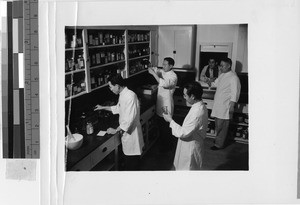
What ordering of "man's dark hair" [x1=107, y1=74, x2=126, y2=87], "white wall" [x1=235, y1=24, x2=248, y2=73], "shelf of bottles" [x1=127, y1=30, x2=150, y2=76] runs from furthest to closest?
"man's dark hair" [x1=107, y1=74, x2=126, y2=87] < "shelf of bottles" [x1=127, y1=30, x2=150, y2=76] < "white wall" [x1=235, y1=24, x2=248, y2=73]

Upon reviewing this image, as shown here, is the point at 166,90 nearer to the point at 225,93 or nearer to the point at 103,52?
the point at 225,93

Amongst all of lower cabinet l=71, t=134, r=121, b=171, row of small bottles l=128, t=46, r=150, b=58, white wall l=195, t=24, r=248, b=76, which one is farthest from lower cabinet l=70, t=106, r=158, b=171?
white wall l=195, t=24, r=248, b=76

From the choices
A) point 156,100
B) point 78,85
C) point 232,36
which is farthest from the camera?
point 78,85

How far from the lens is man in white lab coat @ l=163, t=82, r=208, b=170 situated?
803 millimetres

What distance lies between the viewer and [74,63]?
81 centimetres

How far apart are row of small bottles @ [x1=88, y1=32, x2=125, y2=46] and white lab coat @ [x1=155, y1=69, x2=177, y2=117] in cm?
22

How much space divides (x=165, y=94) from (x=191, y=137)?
0.18 metres

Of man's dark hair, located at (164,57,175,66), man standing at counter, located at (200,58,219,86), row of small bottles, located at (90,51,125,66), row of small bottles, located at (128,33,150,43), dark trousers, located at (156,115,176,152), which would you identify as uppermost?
row of small bottles, located at (128,33,150,43)

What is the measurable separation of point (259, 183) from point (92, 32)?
0.74m

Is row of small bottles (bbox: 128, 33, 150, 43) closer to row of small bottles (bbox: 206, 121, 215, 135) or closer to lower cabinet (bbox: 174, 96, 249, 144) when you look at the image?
lower cabinet (bbox: 174, 96, 249, 144)

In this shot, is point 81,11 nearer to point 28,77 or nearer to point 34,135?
point 28,77

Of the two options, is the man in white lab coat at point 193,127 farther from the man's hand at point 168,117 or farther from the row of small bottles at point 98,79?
the row of small bottles at point 98,79

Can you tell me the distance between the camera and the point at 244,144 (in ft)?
2.49

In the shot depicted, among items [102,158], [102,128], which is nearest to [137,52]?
[102,128]
